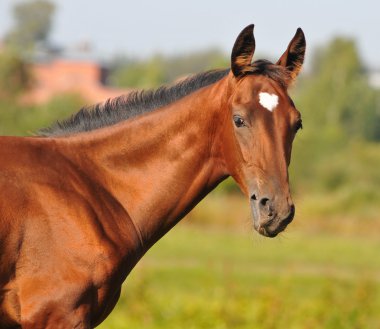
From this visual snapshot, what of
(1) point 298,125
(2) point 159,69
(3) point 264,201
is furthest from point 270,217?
(2) point 159,69

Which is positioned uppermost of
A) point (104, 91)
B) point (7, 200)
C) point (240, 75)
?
point (240, 75)

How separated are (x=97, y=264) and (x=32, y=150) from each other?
858mm

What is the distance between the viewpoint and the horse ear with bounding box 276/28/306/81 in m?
6.93

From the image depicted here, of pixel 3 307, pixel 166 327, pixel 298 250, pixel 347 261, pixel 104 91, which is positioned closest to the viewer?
pixel 3 307

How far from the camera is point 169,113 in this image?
22.8ft

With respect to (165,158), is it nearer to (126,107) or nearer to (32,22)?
(126,107)

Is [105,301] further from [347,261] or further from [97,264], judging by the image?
[347,261]

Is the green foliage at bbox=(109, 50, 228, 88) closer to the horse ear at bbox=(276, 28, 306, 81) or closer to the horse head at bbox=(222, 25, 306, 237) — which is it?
the horse ear at bbox=(276, 28, 306, 81)

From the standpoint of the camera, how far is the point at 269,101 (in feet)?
21.1

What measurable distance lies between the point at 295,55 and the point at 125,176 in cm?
137

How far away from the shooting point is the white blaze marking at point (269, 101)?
643 cm

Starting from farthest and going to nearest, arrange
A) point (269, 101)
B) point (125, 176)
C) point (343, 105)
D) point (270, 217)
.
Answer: point (343, 105) → point (125, 176) → point (269, 101) → point (270, 217)

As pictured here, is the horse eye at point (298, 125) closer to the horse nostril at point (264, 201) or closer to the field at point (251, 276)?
the horse nostril at point (264, 201)

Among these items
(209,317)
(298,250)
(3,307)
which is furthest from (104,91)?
(3,307)
